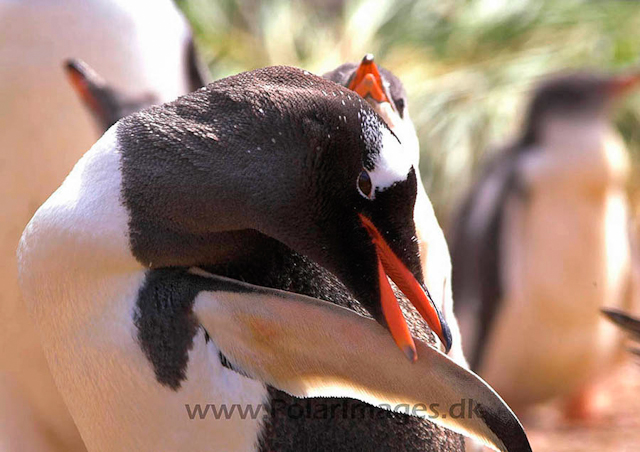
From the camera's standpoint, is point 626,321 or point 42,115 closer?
point 626,321

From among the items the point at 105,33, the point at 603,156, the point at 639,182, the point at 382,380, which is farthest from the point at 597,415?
the point at 382,380

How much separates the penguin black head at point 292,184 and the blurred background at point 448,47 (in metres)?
3.27

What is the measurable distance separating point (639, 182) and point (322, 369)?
12.3 ft

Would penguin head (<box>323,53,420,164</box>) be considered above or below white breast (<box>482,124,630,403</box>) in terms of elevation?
below

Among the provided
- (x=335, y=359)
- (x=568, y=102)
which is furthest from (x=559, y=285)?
(x=335, y=359)

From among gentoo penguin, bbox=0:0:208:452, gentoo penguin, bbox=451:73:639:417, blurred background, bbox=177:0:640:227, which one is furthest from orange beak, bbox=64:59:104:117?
blurred background, bbox=177:0:640:227

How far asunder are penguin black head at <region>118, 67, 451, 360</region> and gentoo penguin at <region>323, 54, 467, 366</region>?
16 cm

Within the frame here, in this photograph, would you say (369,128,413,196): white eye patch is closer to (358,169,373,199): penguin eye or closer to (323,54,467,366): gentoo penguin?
(358,169,373,199): penguin eye

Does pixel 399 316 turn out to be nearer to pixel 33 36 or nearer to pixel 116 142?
pixel 116 142

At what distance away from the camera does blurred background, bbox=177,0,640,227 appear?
14.0 ft

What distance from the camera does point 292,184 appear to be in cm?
89

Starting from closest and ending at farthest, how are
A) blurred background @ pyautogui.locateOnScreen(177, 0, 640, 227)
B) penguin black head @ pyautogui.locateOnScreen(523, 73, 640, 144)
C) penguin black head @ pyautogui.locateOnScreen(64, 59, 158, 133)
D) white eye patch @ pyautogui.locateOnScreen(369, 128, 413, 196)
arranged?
white eye patch @ pyautogui.locateOnScreen(369, 128, 413, 196), penguin black head @ pyautogui.locateOnScreen(64, 59, 158, 133), penguin black head @ pyautogui.locateOnScreen(523, 73, 640, 144), blurred background @ pyautogui.locateOnScreen(177, 0, 640, 227)
